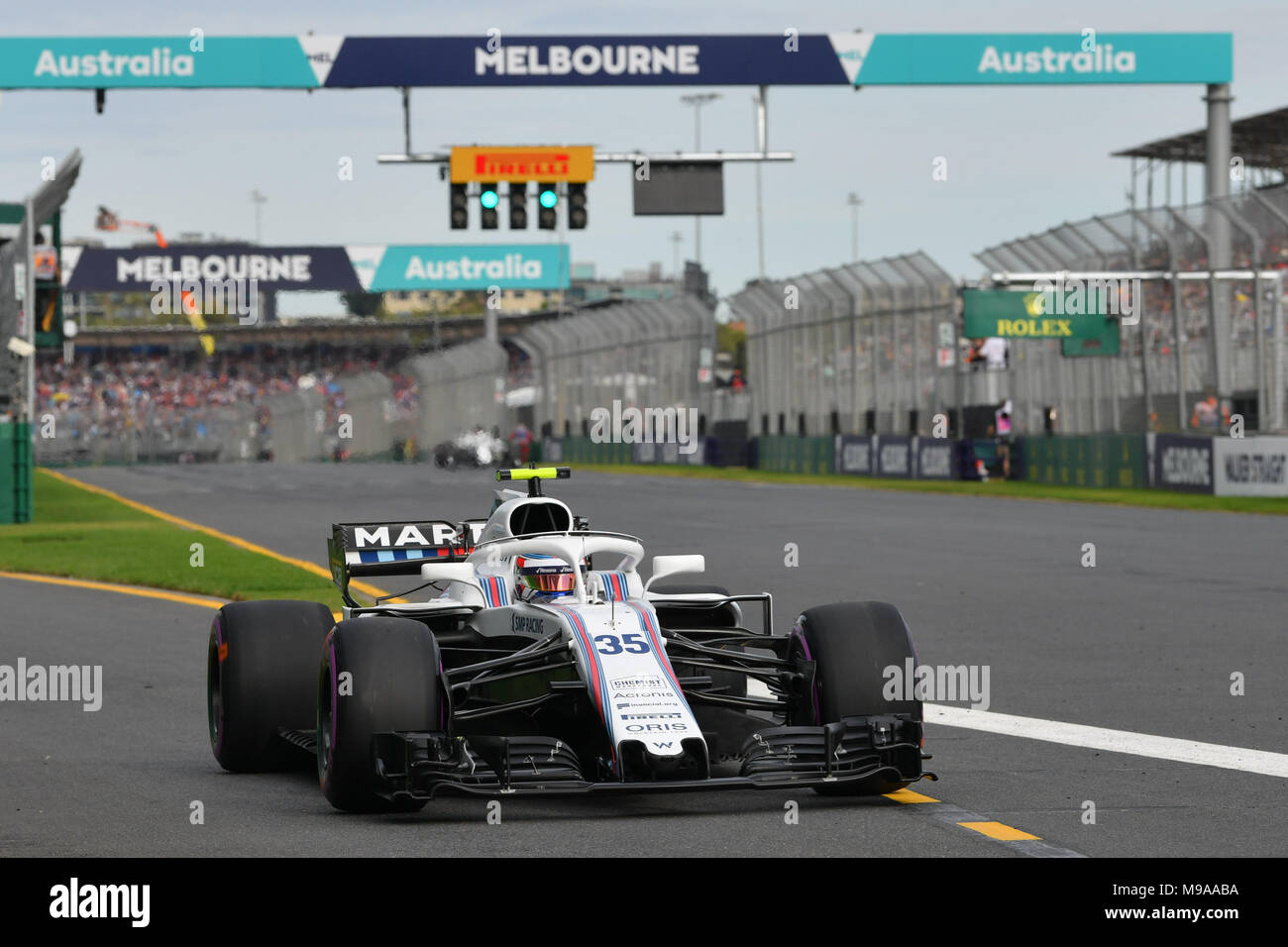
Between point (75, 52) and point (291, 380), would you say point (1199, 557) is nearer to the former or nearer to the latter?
point (75, 52)

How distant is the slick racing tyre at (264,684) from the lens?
8.25 meters

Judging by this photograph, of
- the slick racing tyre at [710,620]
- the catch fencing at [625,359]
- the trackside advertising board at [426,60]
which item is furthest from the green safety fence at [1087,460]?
the slick racing tyre at [710,620]

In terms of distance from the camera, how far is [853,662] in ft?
24.9

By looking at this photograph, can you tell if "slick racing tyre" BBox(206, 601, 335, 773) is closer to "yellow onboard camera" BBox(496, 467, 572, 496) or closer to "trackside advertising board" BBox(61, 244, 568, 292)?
"yellow onboard camera" BBox(496, 467, 572, 496)

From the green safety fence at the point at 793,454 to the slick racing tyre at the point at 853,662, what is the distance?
1404 inches

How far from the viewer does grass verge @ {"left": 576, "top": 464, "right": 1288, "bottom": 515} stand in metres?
27.0

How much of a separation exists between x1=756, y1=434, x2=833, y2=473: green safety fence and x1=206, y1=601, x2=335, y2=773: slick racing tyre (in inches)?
1392

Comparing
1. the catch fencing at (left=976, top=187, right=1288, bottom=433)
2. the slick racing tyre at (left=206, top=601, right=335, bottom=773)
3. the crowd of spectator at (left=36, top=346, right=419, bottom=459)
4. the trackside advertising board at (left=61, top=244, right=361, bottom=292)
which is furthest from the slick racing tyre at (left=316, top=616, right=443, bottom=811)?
the trackside advertising board at (left=61, top=244, right=361, bottom=292)

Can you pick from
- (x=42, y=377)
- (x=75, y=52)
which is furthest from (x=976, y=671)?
(x=42, y=377)

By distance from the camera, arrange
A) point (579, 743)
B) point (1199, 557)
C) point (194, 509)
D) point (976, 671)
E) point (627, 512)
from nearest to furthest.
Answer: point (579, 743) < point (976, 671) < point (1199, 557) < point (627, 512) < point (194, 509)

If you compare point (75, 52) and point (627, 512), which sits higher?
point (75, 52)

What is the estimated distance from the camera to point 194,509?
31.2 metres

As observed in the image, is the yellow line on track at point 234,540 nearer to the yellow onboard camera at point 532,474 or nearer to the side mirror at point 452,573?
the yellow onboard camera at point 532,474
